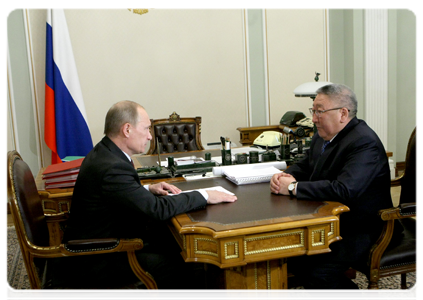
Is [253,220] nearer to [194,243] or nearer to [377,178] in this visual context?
[194,243]

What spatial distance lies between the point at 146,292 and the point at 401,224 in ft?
4.60

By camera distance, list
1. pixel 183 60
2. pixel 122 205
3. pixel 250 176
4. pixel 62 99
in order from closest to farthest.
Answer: pixel 122 205
pixel 250 176
pixel 62 99
pixel 183 60

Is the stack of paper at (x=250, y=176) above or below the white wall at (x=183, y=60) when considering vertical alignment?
below

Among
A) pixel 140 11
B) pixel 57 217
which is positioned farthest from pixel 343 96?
pixel 140 11

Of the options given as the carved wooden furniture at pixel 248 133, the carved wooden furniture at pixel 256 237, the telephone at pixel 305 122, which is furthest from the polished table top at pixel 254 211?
the carved wooden furniture at pixel 248 133

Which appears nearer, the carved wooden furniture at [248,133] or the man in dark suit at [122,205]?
the man in dark suit at [122,205]

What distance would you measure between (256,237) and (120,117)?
0.86 meters

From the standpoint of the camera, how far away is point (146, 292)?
181cm

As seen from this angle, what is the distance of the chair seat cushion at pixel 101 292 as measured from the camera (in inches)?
67.9

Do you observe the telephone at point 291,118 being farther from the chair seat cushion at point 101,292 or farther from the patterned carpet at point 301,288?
the chair seat cushion at point 101,292

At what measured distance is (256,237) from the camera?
1.60 m

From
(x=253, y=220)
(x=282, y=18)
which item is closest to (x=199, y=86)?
(x=282, y=18)

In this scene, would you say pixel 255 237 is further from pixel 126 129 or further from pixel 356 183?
pixel 126 129

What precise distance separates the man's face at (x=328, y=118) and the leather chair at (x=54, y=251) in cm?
113
